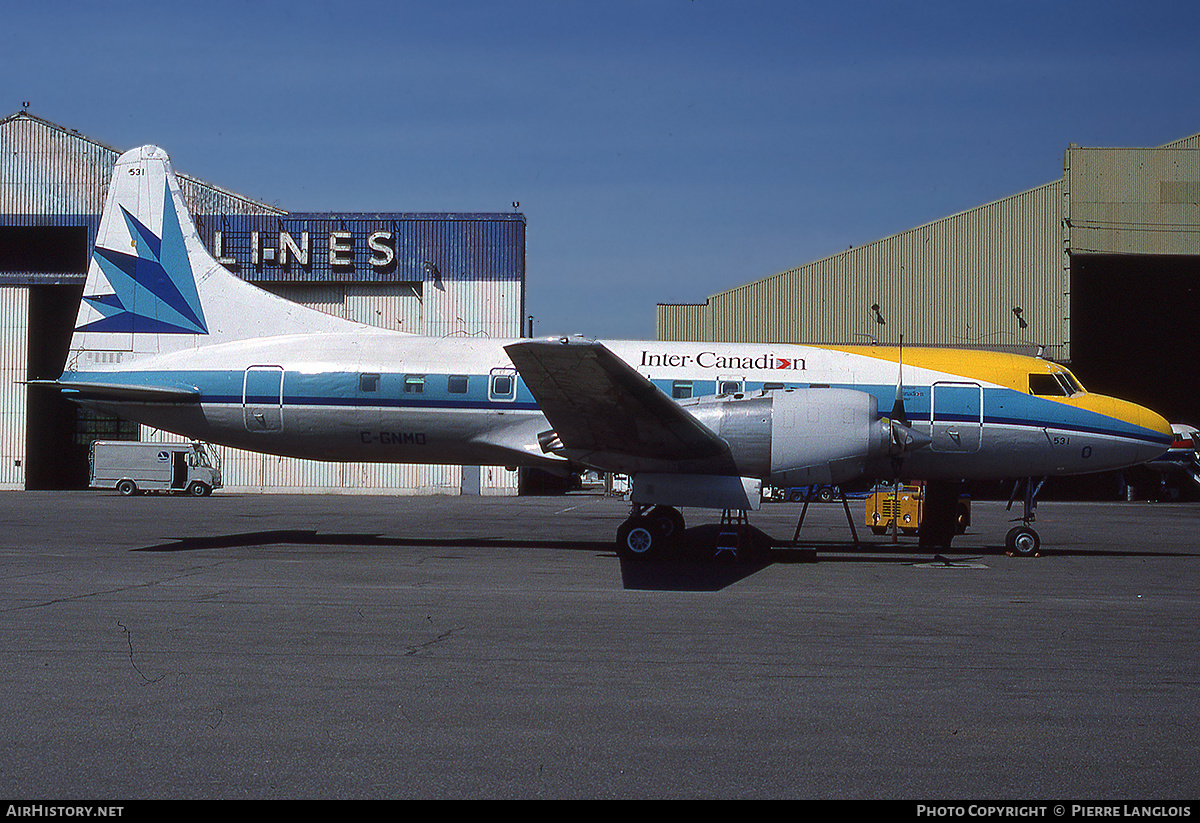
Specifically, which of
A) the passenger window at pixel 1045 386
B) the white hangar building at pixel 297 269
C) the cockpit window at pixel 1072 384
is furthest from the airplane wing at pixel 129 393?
the white hangar building at pixel 297 269

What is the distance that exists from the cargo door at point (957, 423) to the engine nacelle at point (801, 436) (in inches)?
108

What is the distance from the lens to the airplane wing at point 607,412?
13414mm

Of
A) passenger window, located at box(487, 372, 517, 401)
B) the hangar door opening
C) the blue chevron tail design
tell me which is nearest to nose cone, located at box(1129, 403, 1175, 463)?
passenger window, located at box(487, 372, 517, 401)

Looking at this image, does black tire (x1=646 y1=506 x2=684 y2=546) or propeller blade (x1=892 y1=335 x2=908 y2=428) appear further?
propeller blade (x1=892 y1=335 x2=908 y2=428)

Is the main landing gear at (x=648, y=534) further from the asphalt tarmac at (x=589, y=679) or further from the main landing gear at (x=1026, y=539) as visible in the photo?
the main landing gear at (x=1026, y=539)

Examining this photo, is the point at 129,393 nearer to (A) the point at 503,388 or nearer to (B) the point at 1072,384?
(A) the point at 503,388

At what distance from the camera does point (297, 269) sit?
45.2 meters

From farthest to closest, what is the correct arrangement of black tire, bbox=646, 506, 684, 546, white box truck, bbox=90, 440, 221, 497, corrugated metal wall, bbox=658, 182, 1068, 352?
corrugated metal wall, bbox=658, 182, 1068, 352
white box truck, bbox=90, 440, 221, 497
black tire, bbox=646, 506, 684, 546

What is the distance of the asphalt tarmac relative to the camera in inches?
209

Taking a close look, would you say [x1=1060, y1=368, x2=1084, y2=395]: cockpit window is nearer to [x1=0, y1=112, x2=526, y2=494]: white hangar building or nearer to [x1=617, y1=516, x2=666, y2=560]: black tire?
[x1=617, y1=516, x2=666, y2=560]: black tire

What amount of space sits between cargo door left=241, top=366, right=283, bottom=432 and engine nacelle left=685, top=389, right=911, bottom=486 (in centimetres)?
814

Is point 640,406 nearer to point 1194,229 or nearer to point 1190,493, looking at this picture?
point 1194,229

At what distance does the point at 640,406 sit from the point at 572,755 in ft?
29.8
